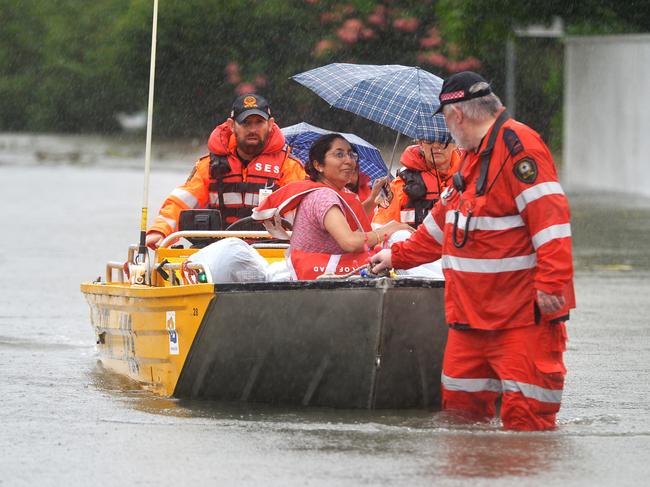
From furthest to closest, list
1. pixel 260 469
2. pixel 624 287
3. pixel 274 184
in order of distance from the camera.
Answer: pixel 624 287 < pixel 274 184 < pixel 260 469

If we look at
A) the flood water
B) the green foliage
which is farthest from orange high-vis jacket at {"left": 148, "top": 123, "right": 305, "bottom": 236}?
the green foliage

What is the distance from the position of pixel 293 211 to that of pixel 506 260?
1664 mm

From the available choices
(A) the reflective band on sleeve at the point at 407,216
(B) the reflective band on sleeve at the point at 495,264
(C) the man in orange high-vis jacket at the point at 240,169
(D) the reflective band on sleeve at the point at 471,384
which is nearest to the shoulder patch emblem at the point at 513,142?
(B) the reflective band on sleeve at the point at 495,264

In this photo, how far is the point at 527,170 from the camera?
7453 millimetres

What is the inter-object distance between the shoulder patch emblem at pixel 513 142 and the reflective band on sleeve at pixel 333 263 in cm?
154

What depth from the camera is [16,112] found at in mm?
57188

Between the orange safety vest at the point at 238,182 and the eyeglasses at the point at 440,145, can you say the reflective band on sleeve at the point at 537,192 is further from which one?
the orange safety vest at the point at 238,182

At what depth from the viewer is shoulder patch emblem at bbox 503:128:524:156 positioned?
7.49 meters

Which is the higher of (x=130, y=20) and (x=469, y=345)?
(x=130, y=20)

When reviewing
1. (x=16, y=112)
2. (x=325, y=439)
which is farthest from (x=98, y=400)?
(x=16, y=112)

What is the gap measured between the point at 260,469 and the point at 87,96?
48.0 meters

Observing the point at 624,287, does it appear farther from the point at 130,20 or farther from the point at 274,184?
the point at 130,20

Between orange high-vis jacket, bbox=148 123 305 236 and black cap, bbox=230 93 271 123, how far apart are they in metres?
0.15

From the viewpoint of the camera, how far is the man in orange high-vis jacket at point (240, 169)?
35.9 feet
